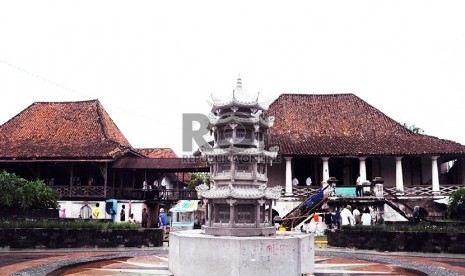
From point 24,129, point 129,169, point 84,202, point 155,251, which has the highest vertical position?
point 24,129

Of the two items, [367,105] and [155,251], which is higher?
[367,105]

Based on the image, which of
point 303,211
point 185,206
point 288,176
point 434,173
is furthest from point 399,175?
point 185,206

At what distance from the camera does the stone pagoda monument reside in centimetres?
1237

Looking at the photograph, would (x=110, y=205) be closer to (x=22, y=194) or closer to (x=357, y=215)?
(x=22, y=194)

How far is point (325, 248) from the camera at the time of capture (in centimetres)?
1850

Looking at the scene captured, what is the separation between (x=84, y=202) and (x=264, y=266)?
21.8 m

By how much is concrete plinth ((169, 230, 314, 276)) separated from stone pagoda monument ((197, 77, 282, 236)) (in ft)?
4.35

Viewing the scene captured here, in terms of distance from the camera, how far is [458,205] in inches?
846

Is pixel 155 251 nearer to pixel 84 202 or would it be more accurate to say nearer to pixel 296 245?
pixel 296 245

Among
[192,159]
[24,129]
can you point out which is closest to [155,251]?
[192,159]

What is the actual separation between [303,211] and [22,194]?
47.0ft

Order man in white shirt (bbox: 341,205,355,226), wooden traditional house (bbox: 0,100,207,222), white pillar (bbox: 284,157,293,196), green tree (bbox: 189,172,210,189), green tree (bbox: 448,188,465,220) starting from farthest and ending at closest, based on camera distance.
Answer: green tree (bbox: 189,172,210,189) → wooden traditional house (bbox: 0,100,207,222) → white pillar (bbox: 284,157,293,196) → green tree (bbox: 448,188,465,220) → man in white shirt (bbox: 341,205,355,226)

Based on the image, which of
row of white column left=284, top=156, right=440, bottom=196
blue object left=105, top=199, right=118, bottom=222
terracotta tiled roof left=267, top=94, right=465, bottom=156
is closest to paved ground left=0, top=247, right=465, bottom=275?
row of white column left=284, top=156, right=440, bottom=196

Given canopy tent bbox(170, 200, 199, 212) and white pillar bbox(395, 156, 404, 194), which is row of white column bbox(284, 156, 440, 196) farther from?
canopy tent bbox(170, 200, 199, 212)
